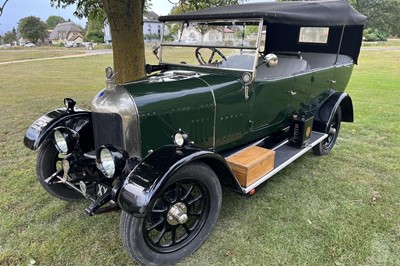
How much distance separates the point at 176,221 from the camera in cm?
241

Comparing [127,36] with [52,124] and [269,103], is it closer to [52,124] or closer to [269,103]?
[52,124]

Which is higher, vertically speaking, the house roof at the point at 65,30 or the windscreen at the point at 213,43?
the windscreen at the point at 213,43

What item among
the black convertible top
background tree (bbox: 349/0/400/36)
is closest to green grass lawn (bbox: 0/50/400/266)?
the black convertible top

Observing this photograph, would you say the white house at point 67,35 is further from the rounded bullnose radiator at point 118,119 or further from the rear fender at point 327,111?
the rounded bullnose radiator at point 118,119

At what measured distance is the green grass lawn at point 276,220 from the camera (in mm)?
2529

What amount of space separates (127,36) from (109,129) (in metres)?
2.97

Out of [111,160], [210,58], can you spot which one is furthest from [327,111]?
[111,160]

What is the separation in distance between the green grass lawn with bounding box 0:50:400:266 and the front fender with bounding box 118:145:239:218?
28.9 inches

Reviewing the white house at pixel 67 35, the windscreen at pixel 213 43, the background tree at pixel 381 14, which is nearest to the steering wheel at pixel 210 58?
the windscreen at pixel 213 43

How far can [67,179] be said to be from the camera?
2.81 meters

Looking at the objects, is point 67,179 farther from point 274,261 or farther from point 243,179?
point 274,261

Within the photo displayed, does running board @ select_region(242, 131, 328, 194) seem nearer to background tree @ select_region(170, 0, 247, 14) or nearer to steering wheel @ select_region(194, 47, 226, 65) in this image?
steering wheel @ select_region(194, 47, 226, 65)

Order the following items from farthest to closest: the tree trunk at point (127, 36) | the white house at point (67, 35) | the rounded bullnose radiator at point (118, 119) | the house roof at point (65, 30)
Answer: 1. the house roof at point (65, 30)
2. the white house at point (67, 35)
3. the tree trunk at point (127, 36)
4. the rounded bullnose radiator at point (118, 119)

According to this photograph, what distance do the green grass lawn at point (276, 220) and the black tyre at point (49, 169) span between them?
150mm
